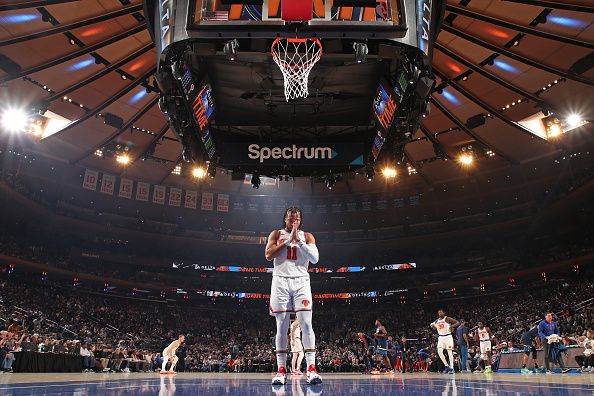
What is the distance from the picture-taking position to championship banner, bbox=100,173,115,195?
3378cm

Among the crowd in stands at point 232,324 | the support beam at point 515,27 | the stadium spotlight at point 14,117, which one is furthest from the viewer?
the crowd in stands at point 232,324

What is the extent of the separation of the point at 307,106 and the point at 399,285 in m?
32.5

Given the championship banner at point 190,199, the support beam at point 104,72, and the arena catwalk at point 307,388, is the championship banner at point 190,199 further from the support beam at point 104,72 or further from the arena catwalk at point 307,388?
the arena catwalk at point 307,388

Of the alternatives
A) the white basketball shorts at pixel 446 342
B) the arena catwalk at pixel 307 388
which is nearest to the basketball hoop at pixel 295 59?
the arena catwalk at pixel 307 388

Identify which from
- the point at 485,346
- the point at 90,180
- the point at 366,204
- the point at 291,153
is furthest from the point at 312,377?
the point at 366,204

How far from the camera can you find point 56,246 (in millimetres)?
36281

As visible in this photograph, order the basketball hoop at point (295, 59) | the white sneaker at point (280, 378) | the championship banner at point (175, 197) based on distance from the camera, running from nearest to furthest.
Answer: the white sneaker at point (280, 378), the basketball hoop at point (295, 59), the championship banner at point (175, 197)

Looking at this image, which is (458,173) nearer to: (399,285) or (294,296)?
(399,285)

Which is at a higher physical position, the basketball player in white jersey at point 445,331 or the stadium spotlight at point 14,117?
the stadium spotlight at point 14,117

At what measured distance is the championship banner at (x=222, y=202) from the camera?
39.1 meters

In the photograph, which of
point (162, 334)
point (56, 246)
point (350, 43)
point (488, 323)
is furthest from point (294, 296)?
point (56, 246)

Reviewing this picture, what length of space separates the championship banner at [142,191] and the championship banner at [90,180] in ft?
10.2

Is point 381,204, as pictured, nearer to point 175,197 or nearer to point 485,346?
point 175,197

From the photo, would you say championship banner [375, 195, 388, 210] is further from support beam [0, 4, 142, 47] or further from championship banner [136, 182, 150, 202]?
support beam [0, 4, 142, 47]
